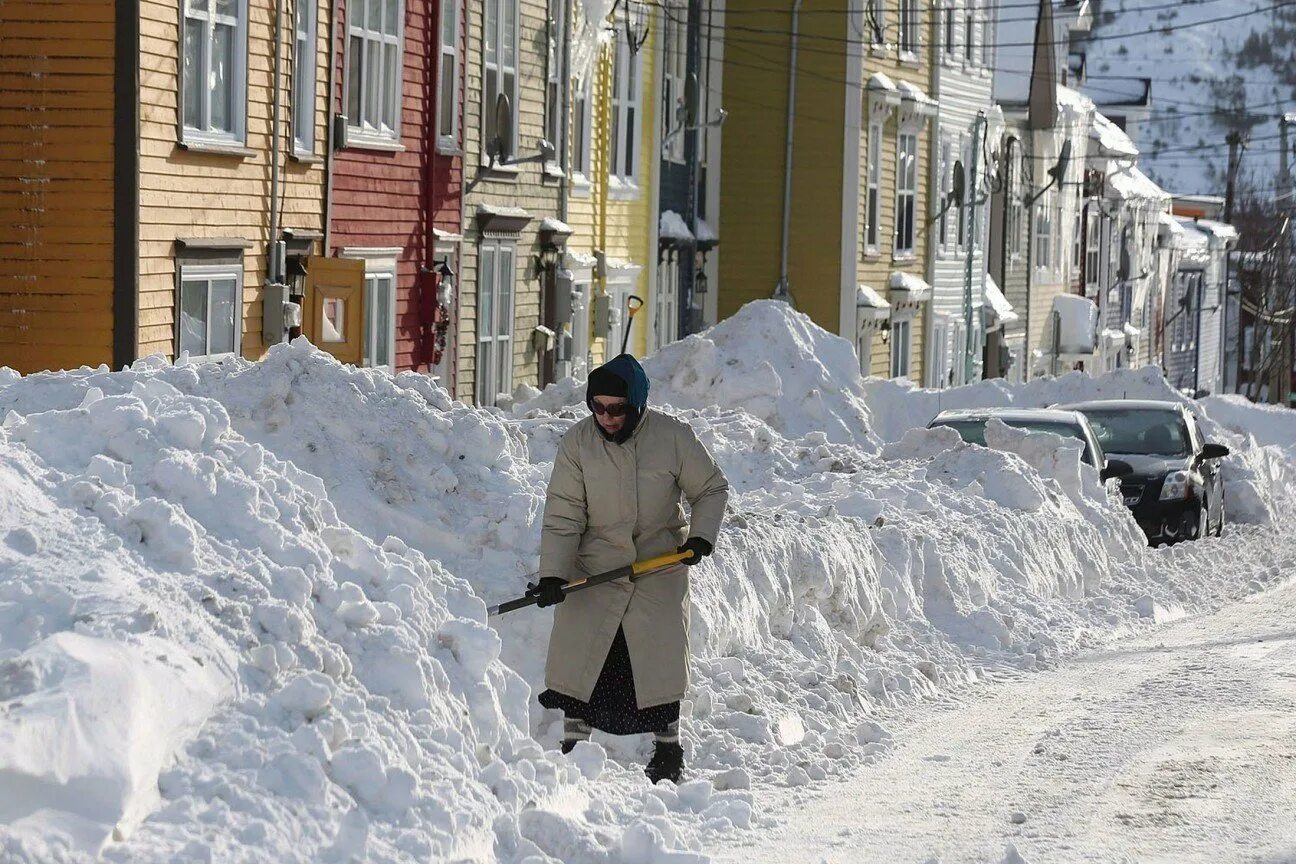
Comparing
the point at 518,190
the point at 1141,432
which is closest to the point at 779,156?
the point at 518,190

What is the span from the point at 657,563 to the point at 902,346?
30154 millimetres

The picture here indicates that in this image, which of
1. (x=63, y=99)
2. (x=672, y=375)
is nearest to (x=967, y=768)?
(x=63, y=99)

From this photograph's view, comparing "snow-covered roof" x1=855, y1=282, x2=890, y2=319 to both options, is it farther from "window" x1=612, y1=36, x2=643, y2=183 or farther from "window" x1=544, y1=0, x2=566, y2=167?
"window" x1=544, y1=0, x2=566, y2=167

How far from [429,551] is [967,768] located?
278 cm

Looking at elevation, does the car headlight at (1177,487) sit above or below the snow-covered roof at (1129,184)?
below

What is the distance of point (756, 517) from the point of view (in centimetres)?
1316

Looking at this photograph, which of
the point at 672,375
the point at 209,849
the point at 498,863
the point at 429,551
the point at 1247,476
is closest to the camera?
the point at 209,849

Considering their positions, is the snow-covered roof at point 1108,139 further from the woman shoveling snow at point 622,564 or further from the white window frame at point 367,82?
the woman shoveling snow at point 622,564

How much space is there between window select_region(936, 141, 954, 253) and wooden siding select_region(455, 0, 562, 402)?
→ 15222 millimetres

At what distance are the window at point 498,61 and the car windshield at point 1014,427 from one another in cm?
611

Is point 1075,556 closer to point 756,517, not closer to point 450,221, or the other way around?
point 756,517

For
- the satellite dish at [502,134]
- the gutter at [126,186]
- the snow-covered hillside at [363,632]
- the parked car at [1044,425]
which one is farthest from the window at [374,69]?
the parked car at [1044,425]

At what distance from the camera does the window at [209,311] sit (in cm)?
1685

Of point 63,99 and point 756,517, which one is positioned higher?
point 63,99
